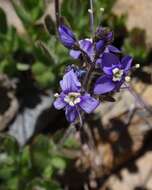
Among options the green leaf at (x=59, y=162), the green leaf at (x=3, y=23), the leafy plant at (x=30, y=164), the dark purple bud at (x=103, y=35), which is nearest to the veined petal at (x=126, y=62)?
the dark purple bud at (x=103, y=35)

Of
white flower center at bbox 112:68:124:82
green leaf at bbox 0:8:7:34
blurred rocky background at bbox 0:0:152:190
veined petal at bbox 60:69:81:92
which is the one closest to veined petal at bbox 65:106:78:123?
veined petal at bbox 60:69:81:92

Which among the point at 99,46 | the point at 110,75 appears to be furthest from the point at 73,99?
the point at 99,46

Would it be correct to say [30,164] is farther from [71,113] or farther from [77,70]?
[77,70]

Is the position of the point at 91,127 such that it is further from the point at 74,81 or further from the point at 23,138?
the point at 74,81

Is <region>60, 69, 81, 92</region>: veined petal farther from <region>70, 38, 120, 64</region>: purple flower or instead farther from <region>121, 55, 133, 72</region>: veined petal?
<region>121, 55, 133, 72</region>: veined petal

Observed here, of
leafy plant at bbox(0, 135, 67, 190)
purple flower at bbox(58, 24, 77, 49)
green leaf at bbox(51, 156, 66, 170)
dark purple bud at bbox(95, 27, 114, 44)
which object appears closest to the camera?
dark purple bud at bbox(95, 27, 114, 44)

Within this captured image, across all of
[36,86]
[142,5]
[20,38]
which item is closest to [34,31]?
[20,38]
